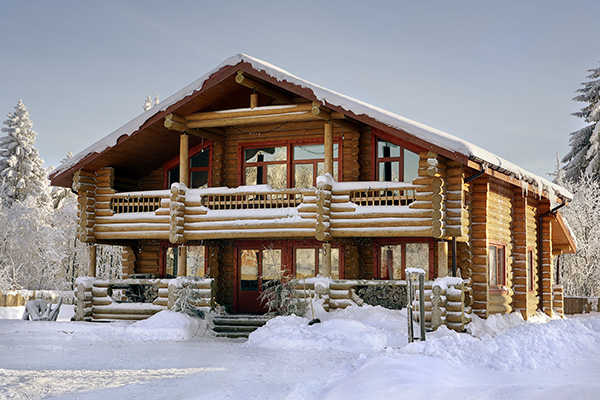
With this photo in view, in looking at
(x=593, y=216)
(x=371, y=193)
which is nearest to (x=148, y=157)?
(x=371, y=193)

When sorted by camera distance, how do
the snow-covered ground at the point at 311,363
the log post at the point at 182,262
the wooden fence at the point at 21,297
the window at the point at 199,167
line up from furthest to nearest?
the wooden fence at the point at 21,297, the window at the point at 199,167, the log post at the point at 182,262, the snow-covered ground at the point at 311,363

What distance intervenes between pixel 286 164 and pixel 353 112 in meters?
3.66

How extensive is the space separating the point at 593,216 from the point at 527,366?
2594 centimetres

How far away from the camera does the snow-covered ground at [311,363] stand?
8.45 metres

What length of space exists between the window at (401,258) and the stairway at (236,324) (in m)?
3.60

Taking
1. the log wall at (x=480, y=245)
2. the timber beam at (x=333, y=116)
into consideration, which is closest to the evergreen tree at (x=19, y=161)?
the timber beam at (x=333, y=116)

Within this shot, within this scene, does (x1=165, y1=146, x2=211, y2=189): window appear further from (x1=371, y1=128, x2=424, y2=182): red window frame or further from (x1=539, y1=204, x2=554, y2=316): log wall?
(x1=539, y1=204, x2=554, y2=316): log wall

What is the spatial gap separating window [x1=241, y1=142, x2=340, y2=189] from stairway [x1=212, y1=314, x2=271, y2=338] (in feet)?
13.4

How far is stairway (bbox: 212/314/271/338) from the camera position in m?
17.3

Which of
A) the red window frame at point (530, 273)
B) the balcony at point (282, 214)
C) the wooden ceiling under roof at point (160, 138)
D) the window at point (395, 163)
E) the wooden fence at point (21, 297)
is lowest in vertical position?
the wooden fence at point (21, 297)

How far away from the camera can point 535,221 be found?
23.5m

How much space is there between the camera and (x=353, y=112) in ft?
55.3

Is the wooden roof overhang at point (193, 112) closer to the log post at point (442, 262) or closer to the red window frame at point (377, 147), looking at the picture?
the red window frame at point (377, 147)

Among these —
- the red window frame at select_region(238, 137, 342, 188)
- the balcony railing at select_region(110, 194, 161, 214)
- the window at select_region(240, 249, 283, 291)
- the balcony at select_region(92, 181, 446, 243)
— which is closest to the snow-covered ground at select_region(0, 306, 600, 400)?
the balcony at select_region(92, 181, 446, 243)
